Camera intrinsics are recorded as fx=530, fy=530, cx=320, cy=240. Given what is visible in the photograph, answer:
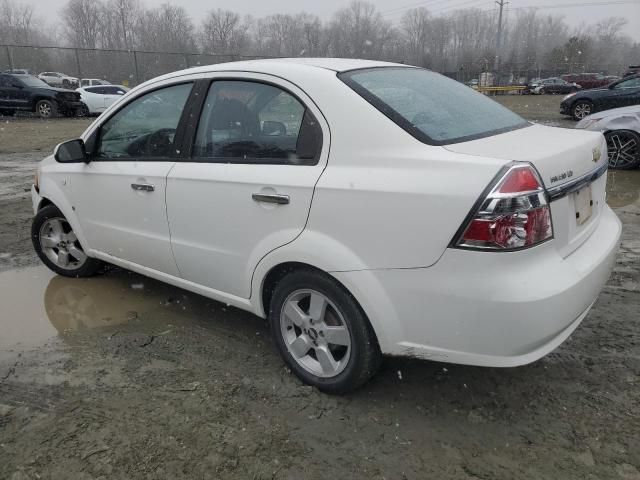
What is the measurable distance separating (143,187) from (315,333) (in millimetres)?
1496

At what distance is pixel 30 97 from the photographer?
19.8 m

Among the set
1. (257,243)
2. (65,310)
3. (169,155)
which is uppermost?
(169,155)

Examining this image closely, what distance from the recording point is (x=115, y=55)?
108 ft

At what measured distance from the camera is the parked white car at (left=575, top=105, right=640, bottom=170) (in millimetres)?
8242

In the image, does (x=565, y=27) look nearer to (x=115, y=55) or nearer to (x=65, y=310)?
(x=115, y=55)

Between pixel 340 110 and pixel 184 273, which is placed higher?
pixel 340 110

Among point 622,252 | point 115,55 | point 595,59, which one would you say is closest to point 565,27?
point 595,59

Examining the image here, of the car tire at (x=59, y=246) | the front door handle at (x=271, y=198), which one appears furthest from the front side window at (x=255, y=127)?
the car tire at (x=59, y=246)

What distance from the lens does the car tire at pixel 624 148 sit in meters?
8.35

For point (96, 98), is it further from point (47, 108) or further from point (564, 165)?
point (564, 165)

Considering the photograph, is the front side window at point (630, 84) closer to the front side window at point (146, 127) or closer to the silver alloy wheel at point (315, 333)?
A: the front side window at point (146, 127)

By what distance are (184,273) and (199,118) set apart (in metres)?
0.96

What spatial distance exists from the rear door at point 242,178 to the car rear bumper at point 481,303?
53 centimetres

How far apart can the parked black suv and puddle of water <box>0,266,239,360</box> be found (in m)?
17.7
